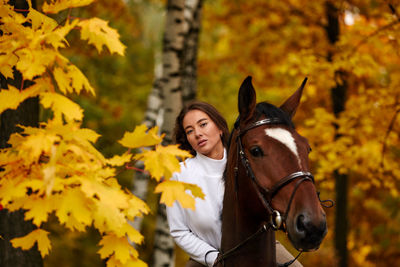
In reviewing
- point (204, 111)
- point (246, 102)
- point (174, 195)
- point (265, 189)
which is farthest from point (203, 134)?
point (174, 195)

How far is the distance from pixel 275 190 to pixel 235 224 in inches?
21.3

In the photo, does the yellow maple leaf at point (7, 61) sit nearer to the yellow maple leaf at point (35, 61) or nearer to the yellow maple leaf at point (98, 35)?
the yellow maple leaf at point (35, 61)

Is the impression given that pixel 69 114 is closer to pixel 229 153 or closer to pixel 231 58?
pixel 229 153

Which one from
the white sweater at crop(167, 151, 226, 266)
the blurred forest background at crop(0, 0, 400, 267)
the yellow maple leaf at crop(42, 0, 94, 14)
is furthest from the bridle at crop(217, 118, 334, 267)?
the blurred forest background at crop(0, 0, 400, 267)

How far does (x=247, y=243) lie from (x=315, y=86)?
515cm

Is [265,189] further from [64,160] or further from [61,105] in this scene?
[61,105]

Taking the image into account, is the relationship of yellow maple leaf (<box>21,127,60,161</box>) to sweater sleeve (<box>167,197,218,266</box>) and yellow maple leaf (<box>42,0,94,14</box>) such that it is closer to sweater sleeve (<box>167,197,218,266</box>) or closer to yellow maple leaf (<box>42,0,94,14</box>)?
yellow maple leaf (<box>42,0,94,14</box>)

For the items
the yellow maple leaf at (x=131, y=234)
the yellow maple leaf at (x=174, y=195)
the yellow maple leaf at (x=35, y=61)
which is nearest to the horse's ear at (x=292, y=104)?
the yellow maple leaf at (x=174, y=195)

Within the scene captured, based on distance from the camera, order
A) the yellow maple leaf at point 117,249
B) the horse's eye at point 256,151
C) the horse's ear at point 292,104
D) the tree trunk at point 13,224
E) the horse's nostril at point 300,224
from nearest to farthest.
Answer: the yellow maple leaf at point 117,249 < the horse's nostril at point 300,224 < the horse's eye at point 256,151 < the horse's ear at point 292,104 < the tree trunk at point 13,224

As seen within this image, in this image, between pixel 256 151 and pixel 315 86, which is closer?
pixel 256 151

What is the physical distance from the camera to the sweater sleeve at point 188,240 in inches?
127

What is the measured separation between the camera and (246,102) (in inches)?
118

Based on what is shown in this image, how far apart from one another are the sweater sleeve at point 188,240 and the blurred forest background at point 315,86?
370 cm

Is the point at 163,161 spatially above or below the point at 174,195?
above
